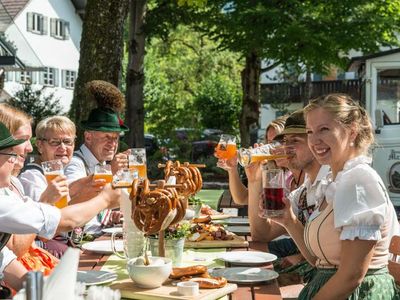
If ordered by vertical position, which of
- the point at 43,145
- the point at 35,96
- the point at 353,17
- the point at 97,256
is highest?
the point at 353,17

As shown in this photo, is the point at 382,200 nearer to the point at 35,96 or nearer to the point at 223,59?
the point at 35,96

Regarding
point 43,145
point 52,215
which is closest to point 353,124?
point 52,215

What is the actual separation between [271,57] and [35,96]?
8.49 m

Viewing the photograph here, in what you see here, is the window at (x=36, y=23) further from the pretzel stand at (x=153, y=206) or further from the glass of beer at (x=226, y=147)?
the pretzel stand at (x=153, y=206)

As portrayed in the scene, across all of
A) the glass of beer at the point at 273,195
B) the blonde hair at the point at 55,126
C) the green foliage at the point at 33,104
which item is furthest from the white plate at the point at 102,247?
the green foliage at the point at 33,104

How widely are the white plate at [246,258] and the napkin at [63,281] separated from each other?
5.41 ft

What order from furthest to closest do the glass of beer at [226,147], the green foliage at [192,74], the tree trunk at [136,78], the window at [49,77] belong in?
the window at [49,77], the green foliage at [192,74], the tree trunk at [136,78], the glass of beer at [226,147]

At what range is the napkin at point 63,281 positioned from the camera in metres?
1.51

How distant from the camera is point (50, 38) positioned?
115ft

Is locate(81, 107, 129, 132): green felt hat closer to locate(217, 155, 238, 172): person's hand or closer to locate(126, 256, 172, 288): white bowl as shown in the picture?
locate(217, 155, 238, 172): person's hand

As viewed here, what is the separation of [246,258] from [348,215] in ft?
2.51

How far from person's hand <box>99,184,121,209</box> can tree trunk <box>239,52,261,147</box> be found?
47.1 feet

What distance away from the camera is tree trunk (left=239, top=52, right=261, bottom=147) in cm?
1756

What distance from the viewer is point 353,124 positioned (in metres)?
2.86
